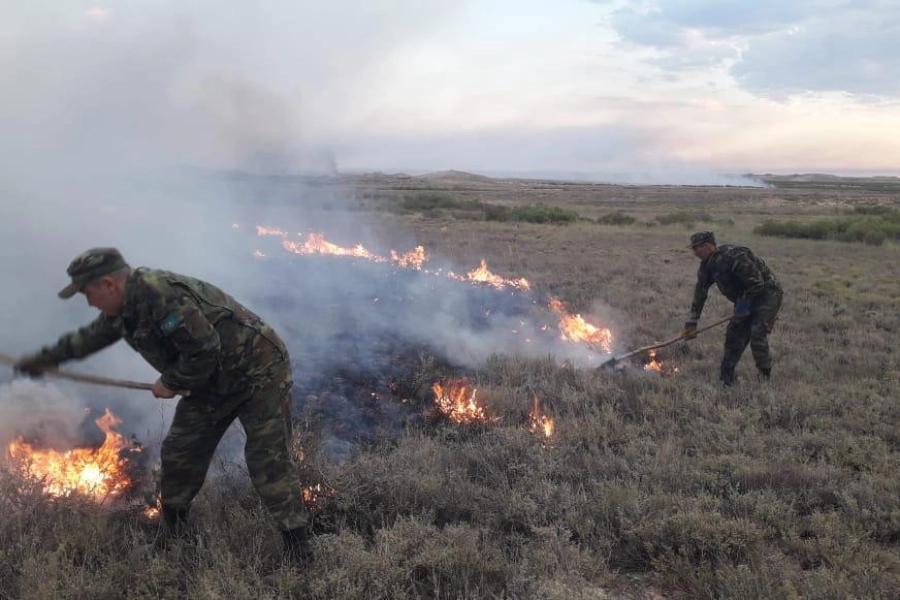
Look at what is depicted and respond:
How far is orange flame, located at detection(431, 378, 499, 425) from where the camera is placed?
570 centimetres

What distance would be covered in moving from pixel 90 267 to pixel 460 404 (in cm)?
375

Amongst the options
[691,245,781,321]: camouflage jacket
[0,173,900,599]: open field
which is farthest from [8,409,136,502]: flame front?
[691,245,781,321]: camouflage jacket

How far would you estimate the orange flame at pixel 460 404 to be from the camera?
5.70 meters

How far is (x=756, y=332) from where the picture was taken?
681 cm

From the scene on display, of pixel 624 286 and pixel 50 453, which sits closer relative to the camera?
pixel 50 453

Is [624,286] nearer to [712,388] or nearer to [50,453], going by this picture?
[712,388]

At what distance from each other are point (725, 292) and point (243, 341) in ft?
19.2

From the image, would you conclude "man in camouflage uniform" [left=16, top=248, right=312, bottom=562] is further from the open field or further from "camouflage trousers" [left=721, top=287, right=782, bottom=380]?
"camouflage trousers" [left=721, top=287, right=782, bottom=380]

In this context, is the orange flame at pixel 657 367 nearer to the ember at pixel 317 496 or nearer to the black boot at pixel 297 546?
the ember at pixel 317 496

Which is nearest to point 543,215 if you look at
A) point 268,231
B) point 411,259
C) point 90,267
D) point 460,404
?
point 268,231

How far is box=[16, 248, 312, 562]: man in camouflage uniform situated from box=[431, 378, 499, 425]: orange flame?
7.87 feet

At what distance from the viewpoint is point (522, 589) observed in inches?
123

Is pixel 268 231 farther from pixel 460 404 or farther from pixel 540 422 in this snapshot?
pixel 540 422

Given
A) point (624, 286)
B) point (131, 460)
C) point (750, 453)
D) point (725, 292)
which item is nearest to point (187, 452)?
point (131, 460)
